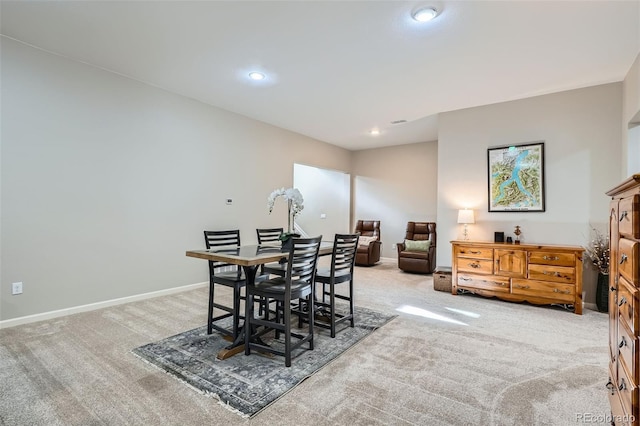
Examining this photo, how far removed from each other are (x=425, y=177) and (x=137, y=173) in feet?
18.8

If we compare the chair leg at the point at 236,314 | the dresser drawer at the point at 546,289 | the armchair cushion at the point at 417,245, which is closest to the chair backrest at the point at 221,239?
the chair leg at the point at 236,314

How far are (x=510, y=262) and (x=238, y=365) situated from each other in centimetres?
360

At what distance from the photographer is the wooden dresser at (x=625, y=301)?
1.08 metres

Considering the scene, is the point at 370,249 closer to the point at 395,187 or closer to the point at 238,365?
the point at 395,187

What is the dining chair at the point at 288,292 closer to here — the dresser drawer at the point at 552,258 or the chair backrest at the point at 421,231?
the dresser drawer at the point at 552,258

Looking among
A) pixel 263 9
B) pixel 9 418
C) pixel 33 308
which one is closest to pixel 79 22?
pixel 263 9

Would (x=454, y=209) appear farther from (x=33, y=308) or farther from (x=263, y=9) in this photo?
(x=33, y=308)

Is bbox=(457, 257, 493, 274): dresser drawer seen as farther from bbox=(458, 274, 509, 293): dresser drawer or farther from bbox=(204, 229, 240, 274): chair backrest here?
bbox=(204, 229, 240, 274): chair backrest

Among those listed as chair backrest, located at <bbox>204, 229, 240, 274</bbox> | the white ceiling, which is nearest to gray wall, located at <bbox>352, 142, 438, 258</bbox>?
the white ceiling

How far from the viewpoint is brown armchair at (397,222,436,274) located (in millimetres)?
5734

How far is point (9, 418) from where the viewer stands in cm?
169

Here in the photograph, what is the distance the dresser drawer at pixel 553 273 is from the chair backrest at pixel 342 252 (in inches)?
98.4

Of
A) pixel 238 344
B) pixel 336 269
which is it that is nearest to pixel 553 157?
pixel 336 269

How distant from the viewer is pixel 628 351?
1.18 m
